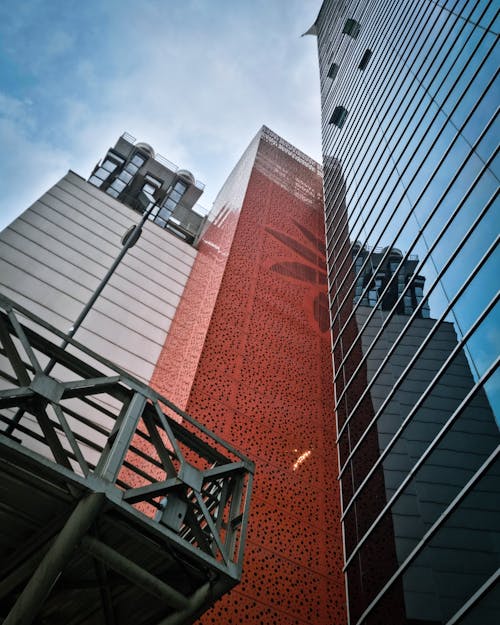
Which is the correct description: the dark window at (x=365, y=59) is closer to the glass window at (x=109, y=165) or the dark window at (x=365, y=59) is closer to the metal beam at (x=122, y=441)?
the glass window at (x=109, y=165)

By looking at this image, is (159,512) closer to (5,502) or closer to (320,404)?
(5,502)

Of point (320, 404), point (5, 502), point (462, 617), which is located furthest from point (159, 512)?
point (320, 404)

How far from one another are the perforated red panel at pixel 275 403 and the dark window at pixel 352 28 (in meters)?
13.9

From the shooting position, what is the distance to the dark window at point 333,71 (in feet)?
101

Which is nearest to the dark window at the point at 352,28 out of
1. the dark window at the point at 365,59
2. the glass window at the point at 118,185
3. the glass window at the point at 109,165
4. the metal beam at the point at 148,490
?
the dark window at the point at 365,59

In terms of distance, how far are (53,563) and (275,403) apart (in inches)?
403

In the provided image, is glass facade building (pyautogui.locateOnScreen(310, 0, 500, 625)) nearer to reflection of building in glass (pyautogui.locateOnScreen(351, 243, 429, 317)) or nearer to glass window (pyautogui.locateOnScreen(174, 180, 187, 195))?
reflection of building in glass (pyautogui.locateOnScreen(351, 243, 429, 317))

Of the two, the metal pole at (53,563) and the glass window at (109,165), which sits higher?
the metal pole at (53,563)

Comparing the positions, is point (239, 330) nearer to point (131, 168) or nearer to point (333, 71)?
point (131, 168)

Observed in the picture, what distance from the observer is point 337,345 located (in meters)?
16.9

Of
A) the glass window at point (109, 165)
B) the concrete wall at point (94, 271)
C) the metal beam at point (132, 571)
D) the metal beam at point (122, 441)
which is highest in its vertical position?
the metal beam at point (122, 441)

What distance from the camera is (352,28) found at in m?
28.5

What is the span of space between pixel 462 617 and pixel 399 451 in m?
3.67

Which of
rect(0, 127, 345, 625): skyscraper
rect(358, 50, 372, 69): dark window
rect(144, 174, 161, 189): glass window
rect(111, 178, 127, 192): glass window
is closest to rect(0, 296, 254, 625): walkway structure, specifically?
rect(0, 127, 345, 625): skyscraper
